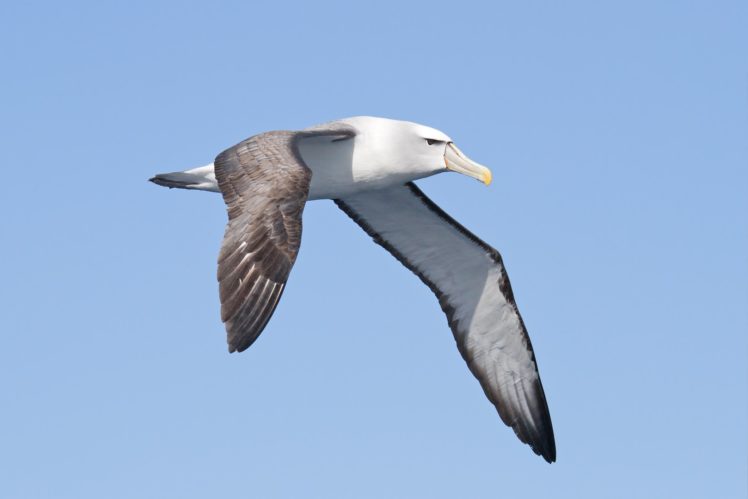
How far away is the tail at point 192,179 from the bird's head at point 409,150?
74.9 inches

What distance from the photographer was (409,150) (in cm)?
1631

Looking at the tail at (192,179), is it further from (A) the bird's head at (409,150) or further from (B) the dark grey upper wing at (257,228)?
(A) the bird's head at (409,150)

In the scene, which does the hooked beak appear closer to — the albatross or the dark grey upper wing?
the albatross

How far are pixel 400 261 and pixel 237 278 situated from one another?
260 inches

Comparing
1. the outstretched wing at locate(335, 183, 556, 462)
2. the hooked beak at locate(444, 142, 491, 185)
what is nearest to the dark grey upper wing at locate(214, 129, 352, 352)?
the hooked beak at locate(444, 142, 491, 185)

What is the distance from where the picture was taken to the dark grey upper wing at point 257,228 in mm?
12492

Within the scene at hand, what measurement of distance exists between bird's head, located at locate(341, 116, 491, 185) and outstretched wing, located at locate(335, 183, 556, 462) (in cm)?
212

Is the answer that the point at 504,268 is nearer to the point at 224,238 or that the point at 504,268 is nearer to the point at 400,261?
the point at 400,261

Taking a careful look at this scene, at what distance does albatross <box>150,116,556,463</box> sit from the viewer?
1288 centimetres

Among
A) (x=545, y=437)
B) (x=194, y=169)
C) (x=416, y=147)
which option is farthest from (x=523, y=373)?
(x=194, y=169)

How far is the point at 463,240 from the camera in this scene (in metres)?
18.4

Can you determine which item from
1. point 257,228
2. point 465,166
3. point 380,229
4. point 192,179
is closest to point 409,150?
point 465,166

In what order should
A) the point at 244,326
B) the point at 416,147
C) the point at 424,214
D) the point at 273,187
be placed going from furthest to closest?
1. the point at 424,214
2. the point at 416,147
3. the point at 273,187
4. the point at 244,326

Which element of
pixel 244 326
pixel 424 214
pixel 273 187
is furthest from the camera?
pixel 424 214
